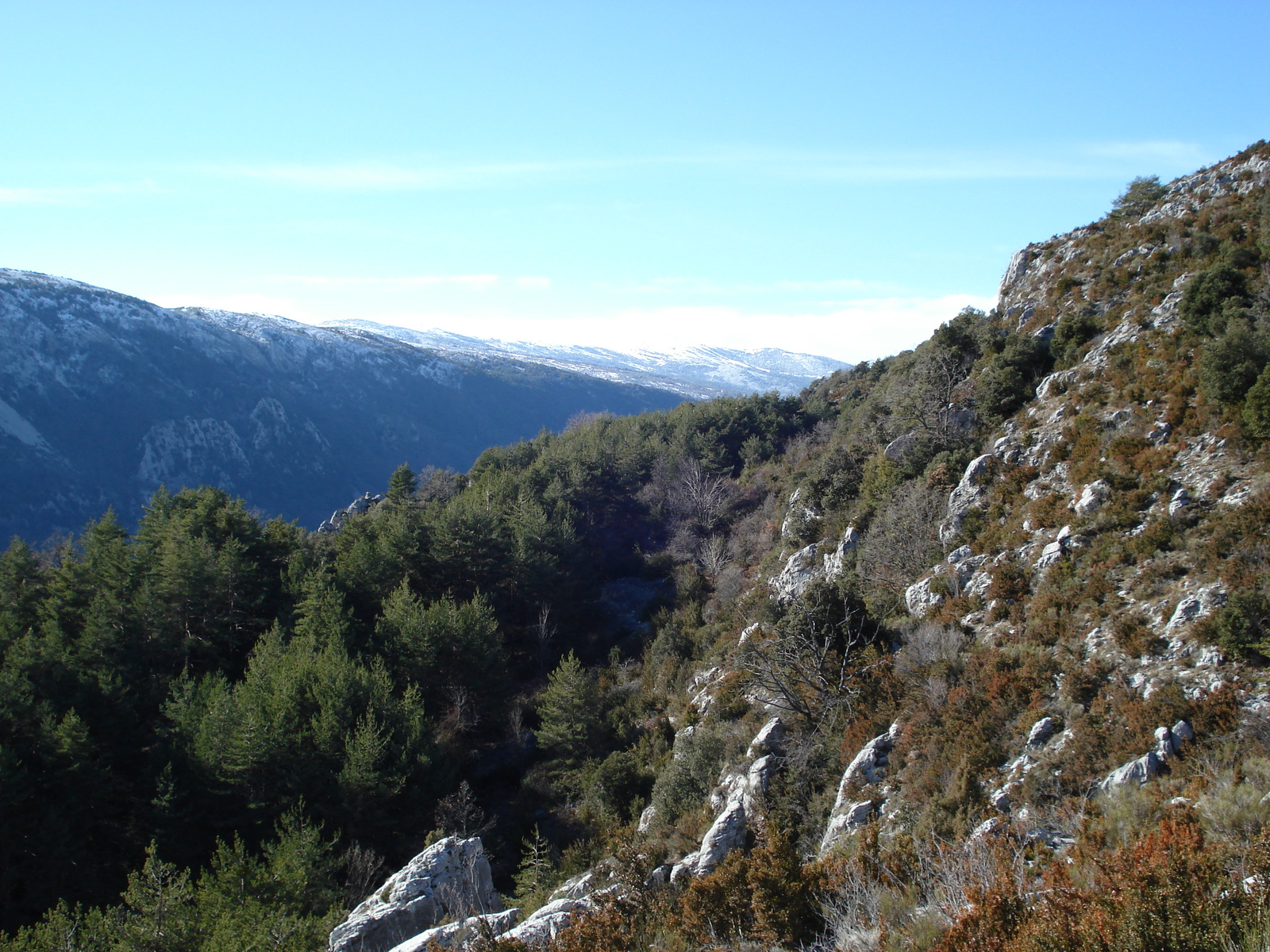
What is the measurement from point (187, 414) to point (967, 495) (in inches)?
5349

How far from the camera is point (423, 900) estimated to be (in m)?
12.1

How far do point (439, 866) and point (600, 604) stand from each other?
22.2 meters

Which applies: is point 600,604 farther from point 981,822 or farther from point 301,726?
point 981,822

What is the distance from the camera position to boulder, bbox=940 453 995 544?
16.5 m

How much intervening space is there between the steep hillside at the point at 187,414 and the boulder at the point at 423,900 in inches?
4111

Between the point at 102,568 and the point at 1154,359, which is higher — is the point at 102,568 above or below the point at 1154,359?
below

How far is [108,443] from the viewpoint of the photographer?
10888cm

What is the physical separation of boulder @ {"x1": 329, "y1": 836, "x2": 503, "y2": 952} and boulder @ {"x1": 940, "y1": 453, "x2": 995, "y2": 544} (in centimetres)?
1310

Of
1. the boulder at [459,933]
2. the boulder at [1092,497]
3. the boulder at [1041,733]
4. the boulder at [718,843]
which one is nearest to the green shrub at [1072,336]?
the boulder at [1092,497]

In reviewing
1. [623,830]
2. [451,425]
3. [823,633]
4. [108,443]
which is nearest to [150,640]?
[623,830]

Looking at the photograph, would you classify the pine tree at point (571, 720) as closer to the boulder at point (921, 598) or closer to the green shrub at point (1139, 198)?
the boulder at point (921, 598)

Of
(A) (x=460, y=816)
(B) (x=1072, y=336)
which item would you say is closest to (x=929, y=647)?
(B) (x=1072, y=336)

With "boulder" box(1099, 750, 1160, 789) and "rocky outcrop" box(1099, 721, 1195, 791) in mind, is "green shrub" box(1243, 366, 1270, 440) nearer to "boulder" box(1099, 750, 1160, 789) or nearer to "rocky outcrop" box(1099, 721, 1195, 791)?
"rocky outcrop" box(1099, 721, 1195, 791)

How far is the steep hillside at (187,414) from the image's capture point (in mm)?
101375
